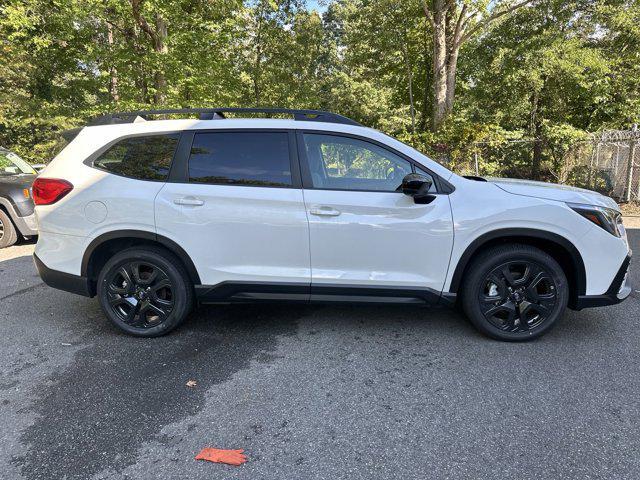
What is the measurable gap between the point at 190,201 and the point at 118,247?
0.83 m

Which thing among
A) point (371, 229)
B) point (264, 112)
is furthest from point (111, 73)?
point (371, 229)

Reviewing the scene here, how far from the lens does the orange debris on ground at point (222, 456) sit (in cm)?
217

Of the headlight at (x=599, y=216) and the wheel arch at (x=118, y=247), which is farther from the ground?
the headlight at (x=599, y=216)

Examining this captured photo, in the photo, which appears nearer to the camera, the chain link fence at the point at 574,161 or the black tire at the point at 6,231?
the black tire at the point at 6,231

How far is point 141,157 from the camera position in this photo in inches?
138

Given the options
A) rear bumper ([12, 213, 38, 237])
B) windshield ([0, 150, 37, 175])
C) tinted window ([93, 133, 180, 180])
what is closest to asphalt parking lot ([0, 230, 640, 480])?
tinted window ([93, 133, 180, 180])

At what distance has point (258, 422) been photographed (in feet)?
8.15

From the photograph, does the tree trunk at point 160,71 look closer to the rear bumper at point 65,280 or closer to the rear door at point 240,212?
the rear bumper at point 65,280

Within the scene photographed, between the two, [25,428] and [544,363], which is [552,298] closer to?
[544,363]

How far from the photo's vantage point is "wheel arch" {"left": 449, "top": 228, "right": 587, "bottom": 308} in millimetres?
3229

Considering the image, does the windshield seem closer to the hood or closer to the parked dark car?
the parked dark car

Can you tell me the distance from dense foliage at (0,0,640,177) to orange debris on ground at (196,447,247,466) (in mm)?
10287

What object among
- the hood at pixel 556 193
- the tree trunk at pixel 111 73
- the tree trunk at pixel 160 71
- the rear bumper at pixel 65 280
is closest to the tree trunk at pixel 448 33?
the tree trunk at pixel 160 71

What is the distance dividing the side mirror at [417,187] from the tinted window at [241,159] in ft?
3.02
